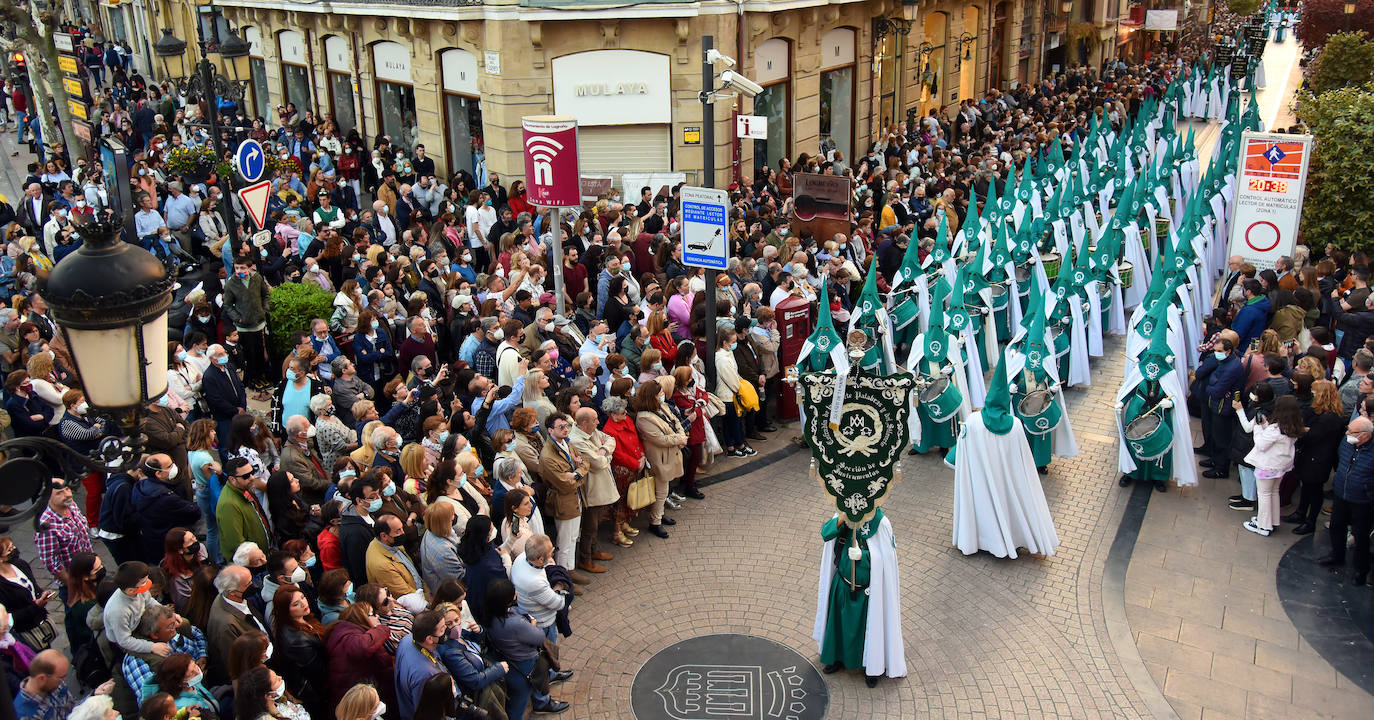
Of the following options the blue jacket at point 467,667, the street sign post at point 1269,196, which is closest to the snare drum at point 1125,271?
the street sign post at point 1269,196

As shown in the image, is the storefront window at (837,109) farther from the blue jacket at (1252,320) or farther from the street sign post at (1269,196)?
the blue jacket at (1252,320)

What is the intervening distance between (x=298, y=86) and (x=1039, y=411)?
22.4m

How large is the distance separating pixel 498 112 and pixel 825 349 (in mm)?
10167

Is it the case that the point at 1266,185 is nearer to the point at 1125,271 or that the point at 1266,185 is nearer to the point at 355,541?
the point at 1125,271

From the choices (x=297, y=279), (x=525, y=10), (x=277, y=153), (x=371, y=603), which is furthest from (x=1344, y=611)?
(x=277, y=153)

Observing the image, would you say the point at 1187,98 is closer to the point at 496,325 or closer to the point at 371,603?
the point at 496,325

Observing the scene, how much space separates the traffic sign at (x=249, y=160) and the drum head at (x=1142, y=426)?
10.0m

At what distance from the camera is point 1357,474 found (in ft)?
29.2

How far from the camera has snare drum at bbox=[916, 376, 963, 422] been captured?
37.4 ft

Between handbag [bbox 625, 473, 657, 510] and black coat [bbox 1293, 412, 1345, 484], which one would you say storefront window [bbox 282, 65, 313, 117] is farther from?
black coat [bbox 1293, 412, 1345, 484]

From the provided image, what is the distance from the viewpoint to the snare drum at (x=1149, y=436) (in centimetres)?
1064

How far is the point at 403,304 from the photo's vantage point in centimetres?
1287

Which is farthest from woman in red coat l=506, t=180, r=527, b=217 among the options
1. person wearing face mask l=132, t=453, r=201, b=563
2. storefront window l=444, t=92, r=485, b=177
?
person wearing face mask l=132, t=453, r=201, b=563

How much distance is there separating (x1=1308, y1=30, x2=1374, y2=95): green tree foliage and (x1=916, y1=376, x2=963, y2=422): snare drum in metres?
15.1
